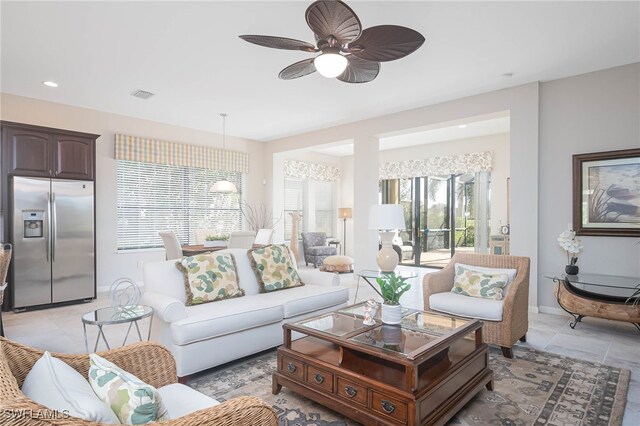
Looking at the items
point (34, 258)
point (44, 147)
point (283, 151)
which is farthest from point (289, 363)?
point (283, 151)

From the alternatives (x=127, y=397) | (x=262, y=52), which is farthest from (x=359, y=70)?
(x=127, y=397)

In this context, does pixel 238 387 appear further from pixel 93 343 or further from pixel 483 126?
pixel 483 126

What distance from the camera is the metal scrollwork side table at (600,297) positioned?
347 cm

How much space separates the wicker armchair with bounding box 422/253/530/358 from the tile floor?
429 mm

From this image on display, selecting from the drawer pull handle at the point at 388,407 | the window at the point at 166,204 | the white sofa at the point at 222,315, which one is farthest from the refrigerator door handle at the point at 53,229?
the drawer pull handle at the point at 388,407

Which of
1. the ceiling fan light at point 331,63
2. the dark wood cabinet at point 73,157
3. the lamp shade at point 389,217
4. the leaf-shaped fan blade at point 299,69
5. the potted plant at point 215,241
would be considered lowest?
the potted plant at point 215,241

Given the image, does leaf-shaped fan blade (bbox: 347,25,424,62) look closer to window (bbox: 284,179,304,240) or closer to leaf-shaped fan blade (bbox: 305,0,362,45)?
leaf-shaped fan blade (bbox: 305,0,362,45)

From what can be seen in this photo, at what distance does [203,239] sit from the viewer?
20.8ft

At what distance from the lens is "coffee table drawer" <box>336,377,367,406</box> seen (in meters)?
1.99

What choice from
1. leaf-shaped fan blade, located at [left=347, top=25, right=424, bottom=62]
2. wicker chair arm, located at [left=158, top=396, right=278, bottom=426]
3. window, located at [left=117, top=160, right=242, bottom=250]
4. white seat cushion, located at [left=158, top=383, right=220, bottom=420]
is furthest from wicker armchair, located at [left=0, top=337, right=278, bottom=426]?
window, located at [left=117, top=160, right=242, bottom=250]

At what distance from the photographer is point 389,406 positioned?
1881 mm

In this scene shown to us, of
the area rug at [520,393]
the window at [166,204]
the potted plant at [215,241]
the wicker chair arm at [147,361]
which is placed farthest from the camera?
the window at [166,204]

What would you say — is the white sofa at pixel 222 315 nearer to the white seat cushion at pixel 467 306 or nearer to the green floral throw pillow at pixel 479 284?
the white seat cushion at pixel 467 306

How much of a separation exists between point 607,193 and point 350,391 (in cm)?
387
